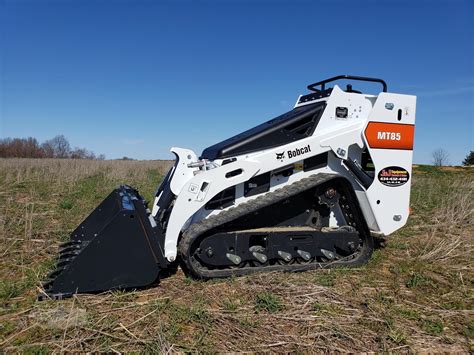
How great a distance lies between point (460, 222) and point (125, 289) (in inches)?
258

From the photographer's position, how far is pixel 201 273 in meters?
3.80

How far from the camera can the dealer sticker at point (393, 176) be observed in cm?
465

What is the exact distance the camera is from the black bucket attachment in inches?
129

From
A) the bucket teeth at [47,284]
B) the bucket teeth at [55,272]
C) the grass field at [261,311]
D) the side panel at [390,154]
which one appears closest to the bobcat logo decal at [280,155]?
Answer: the side panel at [390,154]

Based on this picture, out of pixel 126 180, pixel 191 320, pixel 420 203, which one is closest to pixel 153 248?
pixel 191 320

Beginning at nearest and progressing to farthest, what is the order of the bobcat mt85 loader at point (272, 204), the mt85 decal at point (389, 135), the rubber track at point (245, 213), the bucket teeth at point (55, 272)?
the bucket teeth at point (55, 272), the bobcat mt85 loader at point (272, 204), the rubber track at point (245, 213), the mt85 decal at point (389, 135)

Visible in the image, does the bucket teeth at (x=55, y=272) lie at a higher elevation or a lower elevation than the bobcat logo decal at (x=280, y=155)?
lower

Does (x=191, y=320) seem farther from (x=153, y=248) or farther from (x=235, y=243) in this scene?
(x=235, y=243)

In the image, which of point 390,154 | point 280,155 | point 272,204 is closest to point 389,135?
point 390,154

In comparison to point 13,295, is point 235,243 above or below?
above

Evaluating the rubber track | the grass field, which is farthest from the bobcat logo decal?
the grass field

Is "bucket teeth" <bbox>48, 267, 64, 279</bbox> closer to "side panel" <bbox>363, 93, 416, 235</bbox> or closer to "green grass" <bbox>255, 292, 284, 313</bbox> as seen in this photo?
"green grass" <bbox>255, 292, 284, 313</bbox>

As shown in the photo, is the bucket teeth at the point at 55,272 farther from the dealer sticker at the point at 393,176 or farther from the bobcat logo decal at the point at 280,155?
the dealer sticker at the point at 393,176

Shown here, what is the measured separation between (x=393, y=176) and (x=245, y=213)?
84.3 inches
